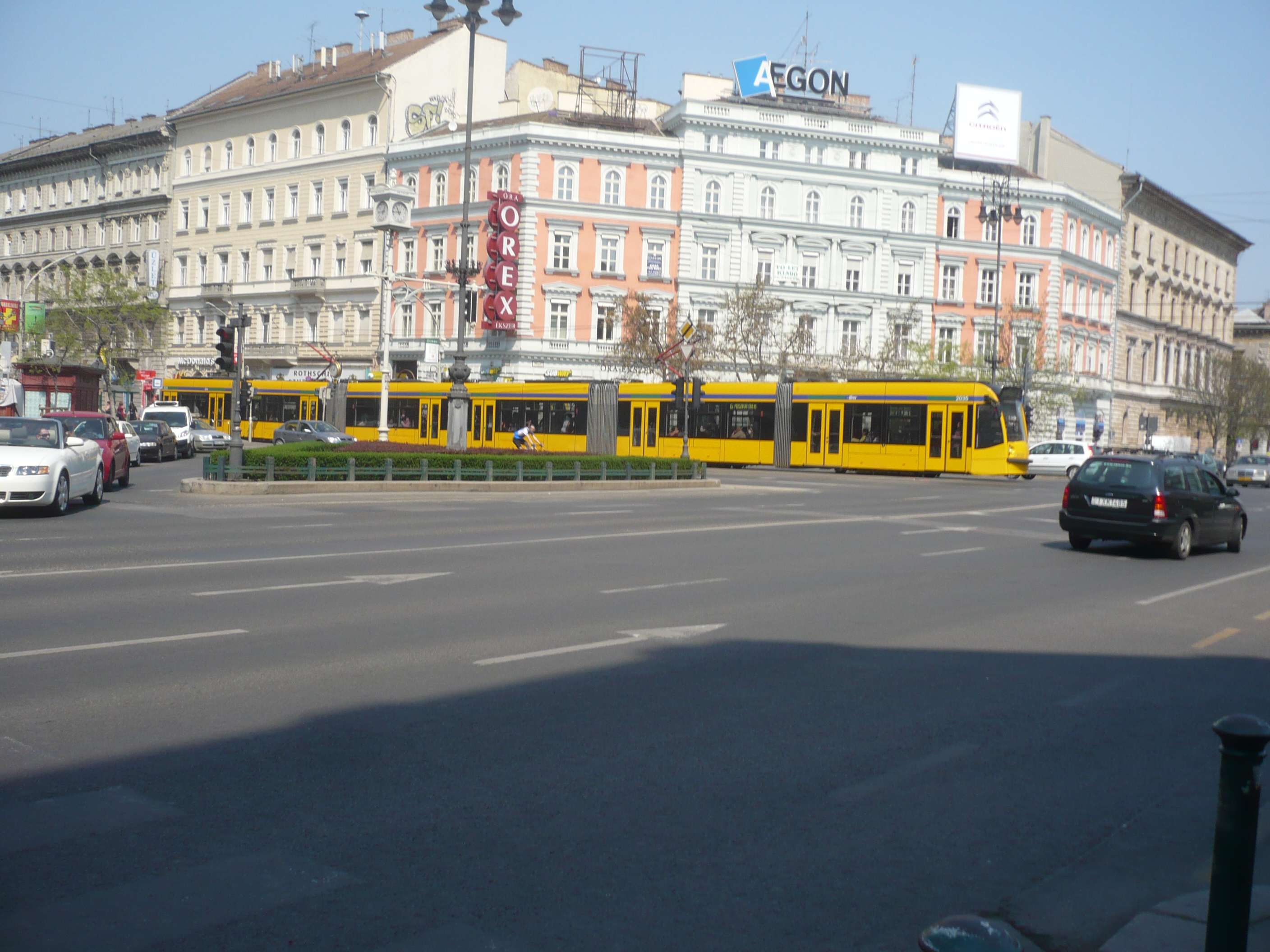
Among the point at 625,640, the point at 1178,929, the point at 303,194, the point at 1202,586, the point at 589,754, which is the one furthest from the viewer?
the point at 303,194

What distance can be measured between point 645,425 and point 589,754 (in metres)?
41.1

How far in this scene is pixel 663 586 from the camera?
1334cm

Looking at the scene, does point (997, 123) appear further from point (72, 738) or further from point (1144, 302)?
point (72, 738)

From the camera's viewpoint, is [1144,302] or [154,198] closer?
[154,198]

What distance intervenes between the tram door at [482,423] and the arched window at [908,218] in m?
31.2

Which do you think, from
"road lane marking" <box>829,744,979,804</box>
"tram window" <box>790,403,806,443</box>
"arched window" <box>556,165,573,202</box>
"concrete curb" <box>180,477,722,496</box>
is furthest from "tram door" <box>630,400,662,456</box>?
"road lane marking" <box>829,744,979,804</box>

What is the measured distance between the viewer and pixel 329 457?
28.2m

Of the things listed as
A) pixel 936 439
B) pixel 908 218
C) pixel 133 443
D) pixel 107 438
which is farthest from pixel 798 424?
pixel 908 218

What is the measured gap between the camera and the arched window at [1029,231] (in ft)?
245

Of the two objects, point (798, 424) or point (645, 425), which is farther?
point (645, 425)

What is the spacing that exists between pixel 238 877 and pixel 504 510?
65.9 feet

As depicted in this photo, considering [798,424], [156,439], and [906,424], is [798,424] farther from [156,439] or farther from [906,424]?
[156,439]

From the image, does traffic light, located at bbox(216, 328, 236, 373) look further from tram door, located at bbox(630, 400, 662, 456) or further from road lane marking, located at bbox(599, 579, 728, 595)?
tram door, located at bbox(630, 400, 662, 456)

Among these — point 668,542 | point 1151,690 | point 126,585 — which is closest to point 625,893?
point 1151,690
